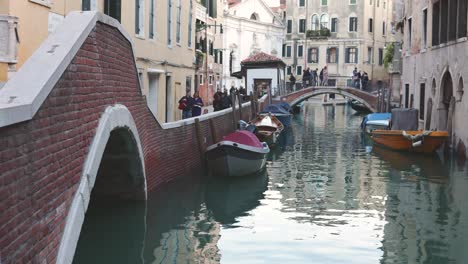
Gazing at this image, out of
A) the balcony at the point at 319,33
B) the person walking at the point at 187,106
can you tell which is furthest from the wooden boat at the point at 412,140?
the balcony at the point at 319,33

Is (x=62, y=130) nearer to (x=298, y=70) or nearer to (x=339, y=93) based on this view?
(x=339, y=93)

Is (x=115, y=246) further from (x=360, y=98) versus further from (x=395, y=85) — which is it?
(x=360, y=98)

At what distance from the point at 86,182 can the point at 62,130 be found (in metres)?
0.72

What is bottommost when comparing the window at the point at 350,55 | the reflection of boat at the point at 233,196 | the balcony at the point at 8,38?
the reflection of boat at the point at 233,196

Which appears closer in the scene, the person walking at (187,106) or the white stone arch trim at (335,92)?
the person walking at (187,106)

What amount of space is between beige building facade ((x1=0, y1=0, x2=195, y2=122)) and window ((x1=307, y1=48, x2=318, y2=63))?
107 ft

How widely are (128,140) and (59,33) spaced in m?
3.35

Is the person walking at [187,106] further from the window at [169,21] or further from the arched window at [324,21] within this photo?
the arched window at [324,21]

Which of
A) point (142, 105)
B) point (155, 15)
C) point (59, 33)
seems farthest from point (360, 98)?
point (59, 33)

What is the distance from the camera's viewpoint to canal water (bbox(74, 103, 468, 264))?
7.62 m

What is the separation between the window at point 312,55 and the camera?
176ft

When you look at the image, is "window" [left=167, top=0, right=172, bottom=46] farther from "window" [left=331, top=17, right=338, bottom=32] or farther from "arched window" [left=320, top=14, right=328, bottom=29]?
"arched window" [left=320, top=14, right=328, bottom=29]

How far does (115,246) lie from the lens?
7.88 metres

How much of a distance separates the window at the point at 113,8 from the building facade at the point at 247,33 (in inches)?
1128
